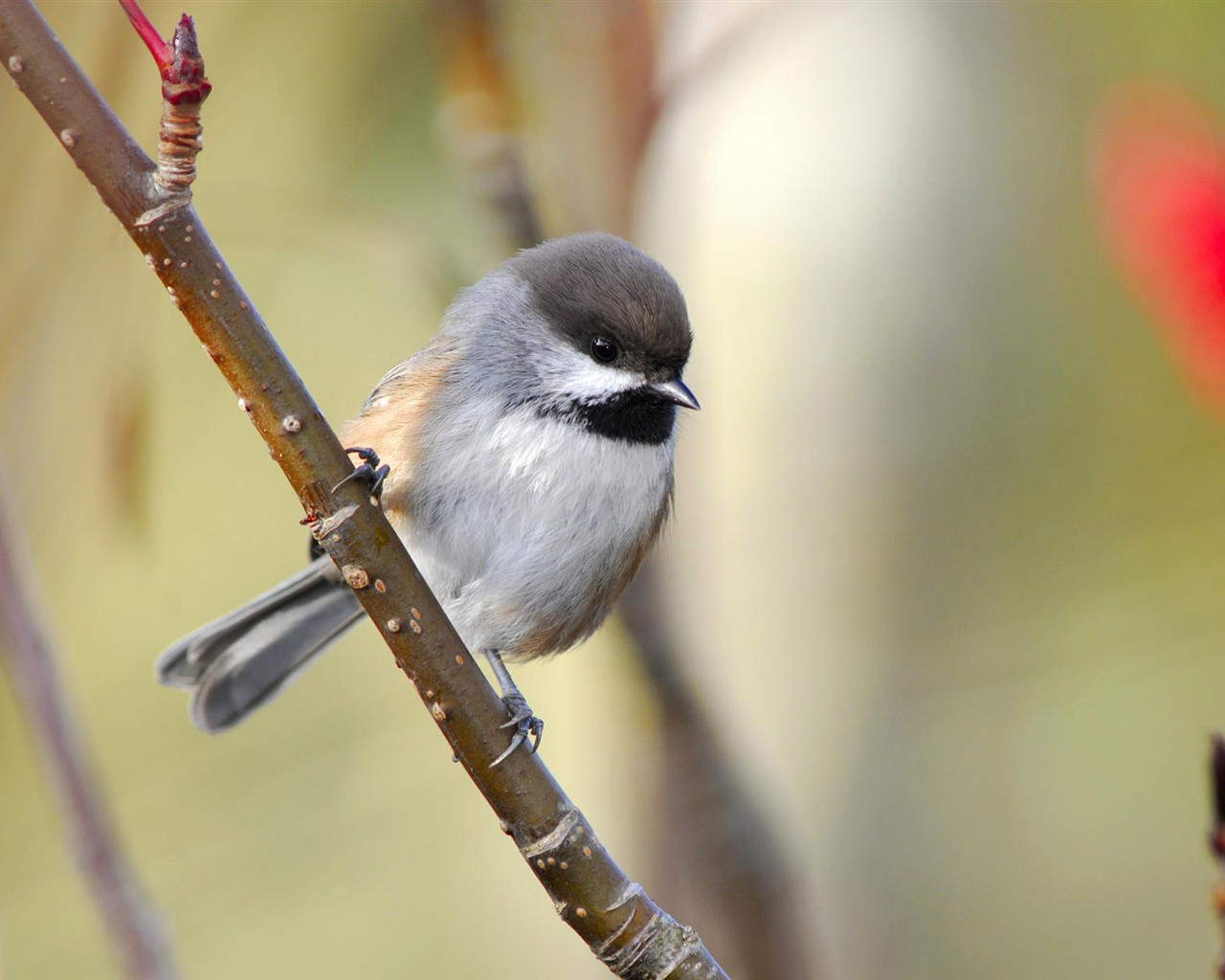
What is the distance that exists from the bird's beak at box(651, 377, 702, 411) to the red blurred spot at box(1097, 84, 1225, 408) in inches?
33.5

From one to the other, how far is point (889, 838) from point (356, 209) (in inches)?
105

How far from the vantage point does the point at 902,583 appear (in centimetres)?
406

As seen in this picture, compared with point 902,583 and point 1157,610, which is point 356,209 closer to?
point 902,583

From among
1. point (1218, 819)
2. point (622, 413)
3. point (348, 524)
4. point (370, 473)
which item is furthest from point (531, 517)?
point (1218, 819)

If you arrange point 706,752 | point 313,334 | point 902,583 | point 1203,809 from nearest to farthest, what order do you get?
→ point 706,752 < point 902,583 < point 1203,809 < point 313,334

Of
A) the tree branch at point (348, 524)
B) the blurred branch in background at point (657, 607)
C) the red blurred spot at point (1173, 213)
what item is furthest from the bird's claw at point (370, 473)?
the red blurred spot at point (1173, 213)

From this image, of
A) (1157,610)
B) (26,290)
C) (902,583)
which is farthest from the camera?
(902,583)

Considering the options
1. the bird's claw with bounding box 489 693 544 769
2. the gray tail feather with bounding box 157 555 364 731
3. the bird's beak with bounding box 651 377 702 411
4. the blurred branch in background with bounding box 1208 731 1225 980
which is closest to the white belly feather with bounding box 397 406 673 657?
the bird's beak with bounding box 651 377 702 411

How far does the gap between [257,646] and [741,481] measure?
67.0 inches

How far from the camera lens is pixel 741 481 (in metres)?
3.94

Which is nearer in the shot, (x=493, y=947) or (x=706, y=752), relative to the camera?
(x=706, y=752)

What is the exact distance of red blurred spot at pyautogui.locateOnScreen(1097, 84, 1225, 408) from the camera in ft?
6.09

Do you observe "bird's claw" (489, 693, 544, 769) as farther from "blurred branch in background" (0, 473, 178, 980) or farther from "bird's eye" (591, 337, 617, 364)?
"bird's eye" (591, 337, 617, 364)

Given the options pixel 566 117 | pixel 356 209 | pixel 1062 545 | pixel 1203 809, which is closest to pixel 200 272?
pixel 356 209
